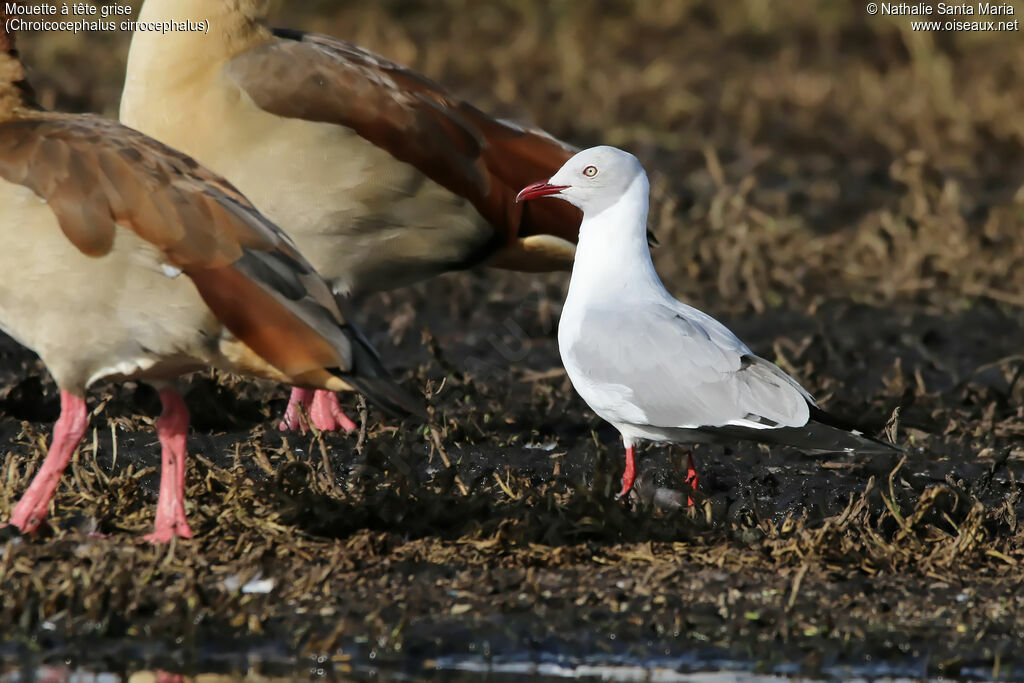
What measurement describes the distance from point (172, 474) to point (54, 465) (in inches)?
12.5

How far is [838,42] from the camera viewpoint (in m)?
12.8

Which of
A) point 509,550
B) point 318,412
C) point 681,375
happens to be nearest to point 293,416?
point 318,412

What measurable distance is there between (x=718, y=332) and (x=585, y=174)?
0.71 meters

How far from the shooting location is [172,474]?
459cm

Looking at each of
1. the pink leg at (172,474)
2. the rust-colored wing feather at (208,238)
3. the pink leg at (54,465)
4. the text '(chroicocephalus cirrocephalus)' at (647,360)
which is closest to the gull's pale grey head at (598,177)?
the text '(chroicocephalus cirrocephalus)' at (647,360)

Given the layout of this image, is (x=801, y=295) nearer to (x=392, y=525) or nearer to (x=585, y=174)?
(x=585, y=174)

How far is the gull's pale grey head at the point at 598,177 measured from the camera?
5.27m

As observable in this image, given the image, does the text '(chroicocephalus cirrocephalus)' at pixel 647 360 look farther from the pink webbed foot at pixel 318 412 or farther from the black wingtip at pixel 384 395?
the pink webbed foot at pixel 318 412

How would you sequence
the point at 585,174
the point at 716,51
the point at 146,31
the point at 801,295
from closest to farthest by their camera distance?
the point at 585,174 < the point at 146,31 < the point at 801,295 < the point at 716,51

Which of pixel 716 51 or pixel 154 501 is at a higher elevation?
pixel 716 51

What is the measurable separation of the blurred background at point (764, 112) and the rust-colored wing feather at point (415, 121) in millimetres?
1909

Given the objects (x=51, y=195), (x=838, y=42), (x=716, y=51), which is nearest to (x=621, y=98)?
(x=716, y=51)

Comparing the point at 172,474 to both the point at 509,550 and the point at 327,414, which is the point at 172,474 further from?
the point at 327,414

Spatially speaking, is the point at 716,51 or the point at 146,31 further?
the point at 716,51
